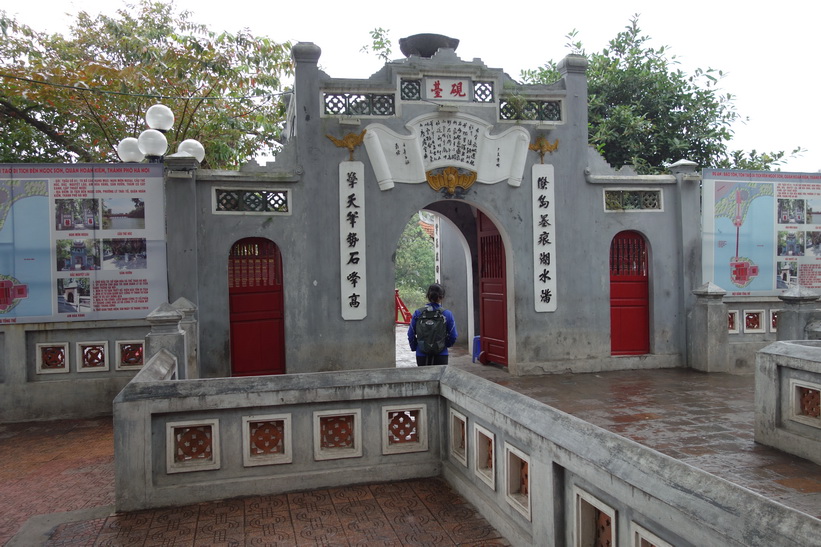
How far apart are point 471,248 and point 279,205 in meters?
4.22

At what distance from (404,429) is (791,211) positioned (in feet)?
28.2

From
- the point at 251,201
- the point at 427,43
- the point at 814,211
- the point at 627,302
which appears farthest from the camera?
the point at 814,211

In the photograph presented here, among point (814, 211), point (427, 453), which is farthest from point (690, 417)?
point (814, 211)

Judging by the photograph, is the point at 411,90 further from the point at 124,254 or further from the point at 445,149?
the point at 124,254

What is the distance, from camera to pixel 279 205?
8969 mm

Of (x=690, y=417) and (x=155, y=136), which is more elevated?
(x=155, y=136)

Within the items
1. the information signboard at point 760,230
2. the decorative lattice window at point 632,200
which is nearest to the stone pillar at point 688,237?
the information signboard at point 760,230

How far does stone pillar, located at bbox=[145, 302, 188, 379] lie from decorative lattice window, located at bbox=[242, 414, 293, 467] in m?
1.68

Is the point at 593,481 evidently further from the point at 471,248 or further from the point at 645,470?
the point at 471,248

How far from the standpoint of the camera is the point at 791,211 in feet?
33.9

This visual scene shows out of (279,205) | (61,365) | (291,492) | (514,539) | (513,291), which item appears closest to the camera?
(514,539)

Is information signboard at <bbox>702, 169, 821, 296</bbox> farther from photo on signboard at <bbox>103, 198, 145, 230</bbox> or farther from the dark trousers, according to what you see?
photo on signboard at <bbox>103, 198, 145, 230</bbox>

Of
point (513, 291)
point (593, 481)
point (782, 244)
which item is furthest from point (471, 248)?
point (593, 481)

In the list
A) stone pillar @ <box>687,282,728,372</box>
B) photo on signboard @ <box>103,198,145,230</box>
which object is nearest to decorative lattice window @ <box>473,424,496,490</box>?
photo on signboard @ <box>103,198,145,230</box>
